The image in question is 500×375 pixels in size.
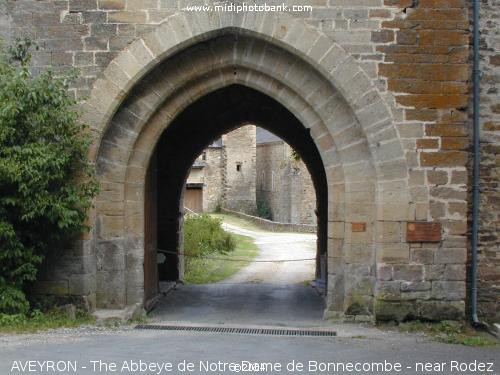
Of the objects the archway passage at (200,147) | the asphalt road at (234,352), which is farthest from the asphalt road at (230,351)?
the archway passage at (200,147)

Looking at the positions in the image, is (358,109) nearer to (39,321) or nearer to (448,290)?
A: (448,290)

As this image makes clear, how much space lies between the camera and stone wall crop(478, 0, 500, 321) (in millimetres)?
7523

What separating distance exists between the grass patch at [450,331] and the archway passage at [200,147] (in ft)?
14.6

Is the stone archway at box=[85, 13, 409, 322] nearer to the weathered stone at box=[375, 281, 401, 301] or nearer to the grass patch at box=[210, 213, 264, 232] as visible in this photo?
the weathered stone at box=[375, 281, 401, 301]

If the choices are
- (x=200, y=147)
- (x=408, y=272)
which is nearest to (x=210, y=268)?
(x=200, y=147)

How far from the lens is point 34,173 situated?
653cm

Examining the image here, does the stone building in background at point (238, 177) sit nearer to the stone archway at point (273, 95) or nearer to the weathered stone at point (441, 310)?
the stone archway at point (273, 95)

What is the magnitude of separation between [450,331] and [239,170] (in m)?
34.7

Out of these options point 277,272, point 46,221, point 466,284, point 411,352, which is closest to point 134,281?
point 46,221

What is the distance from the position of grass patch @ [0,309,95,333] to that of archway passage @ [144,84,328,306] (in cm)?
479

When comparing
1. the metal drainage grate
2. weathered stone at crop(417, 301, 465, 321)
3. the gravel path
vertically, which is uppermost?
weathered stone at crop(417, 301, 465, 321)

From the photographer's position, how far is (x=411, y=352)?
237 inches

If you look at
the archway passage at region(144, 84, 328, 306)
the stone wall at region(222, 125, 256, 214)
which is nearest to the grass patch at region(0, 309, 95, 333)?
the archway passage at region(144, 84, 328, 306)

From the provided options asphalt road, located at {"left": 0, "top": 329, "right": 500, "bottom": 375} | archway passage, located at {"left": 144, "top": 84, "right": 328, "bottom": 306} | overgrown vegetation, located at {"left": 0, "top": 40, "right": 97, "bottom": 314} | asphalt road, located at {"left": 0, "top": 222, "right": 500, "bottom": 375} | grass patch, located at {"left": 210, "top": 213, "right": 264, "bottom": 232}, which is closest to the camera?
asphalt road, located at {"left": 0, "top": 222, "right": 500, "bottom": 375}
